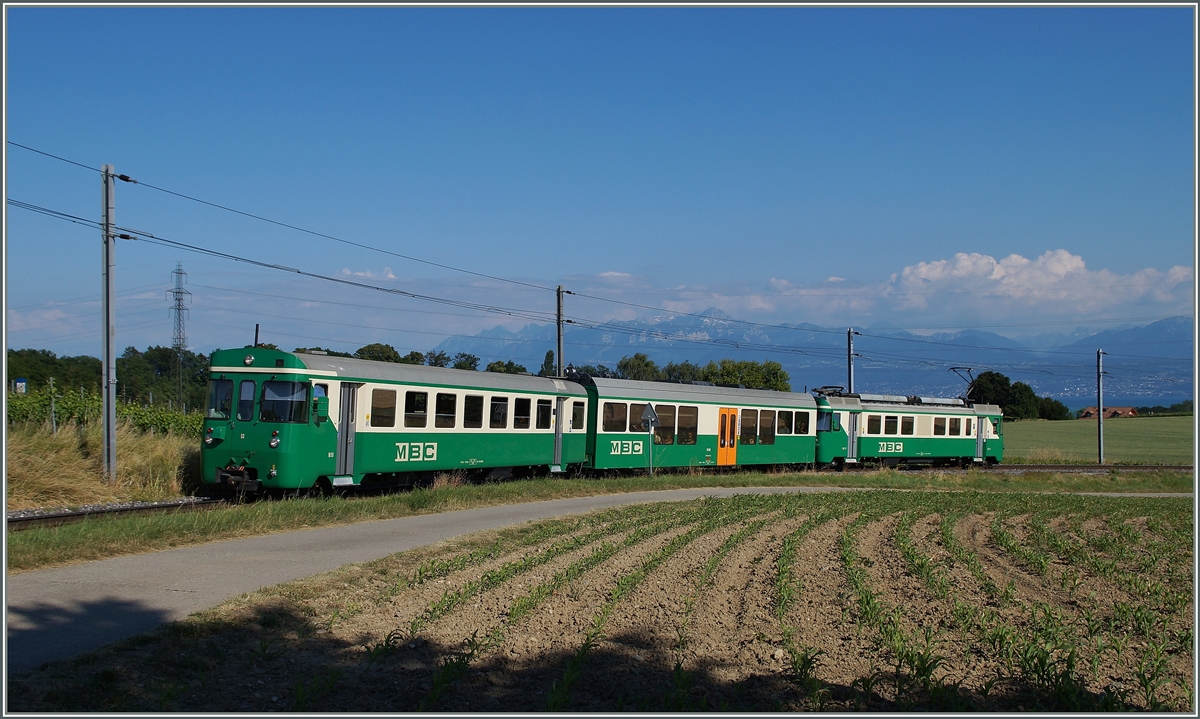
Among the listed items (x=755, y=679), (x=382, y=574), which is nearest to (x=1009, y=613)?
(x=755, y=679)

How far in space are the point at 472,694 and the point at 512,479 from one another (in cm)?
1853

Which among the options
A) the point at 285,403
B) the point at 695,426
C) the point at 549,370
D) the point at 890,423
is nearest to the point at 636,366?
the point at 549,370

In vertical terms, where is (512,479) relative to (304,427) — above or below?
below

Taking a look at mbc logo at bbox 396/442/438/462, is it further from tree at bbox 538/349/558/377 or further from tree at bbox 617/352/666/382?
tree at bbox 617/352/666/382

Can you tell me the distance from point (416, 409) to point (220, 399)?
157 inches

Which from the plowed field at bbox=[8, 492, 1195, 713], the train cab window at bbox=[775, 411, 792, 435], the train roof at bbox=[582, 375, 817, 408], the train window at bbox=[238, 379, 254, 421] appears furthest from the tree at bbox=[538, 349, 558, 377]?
the plowed field at bbox=[8, 492, 1195, 713]

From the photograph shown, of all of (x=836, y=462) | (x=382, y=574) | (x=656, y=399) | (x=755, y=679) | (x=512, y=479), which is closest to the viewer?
(x=755, y=679)

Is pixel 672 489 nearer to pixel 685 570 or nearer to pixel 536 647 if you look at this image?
pixel 685 570

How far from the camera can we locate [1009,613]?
366 inches

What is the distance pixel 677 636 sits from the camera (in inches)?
318

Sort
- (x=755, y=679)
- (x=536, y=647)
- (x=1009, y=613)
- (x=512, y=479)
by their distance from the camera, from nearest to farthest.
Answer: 1. (x=755, y=679)
2. (x=536, y=647)
3. (x=1009, y=613)
4. (x=512, y=479)

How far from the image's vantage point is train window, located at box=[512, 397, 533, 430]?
23500 mm

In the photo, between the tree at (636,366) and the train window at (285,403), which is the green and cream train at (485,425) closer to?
the train window at (285,403)

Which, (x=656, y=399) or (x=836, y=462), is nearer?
(x=656, y=399)
